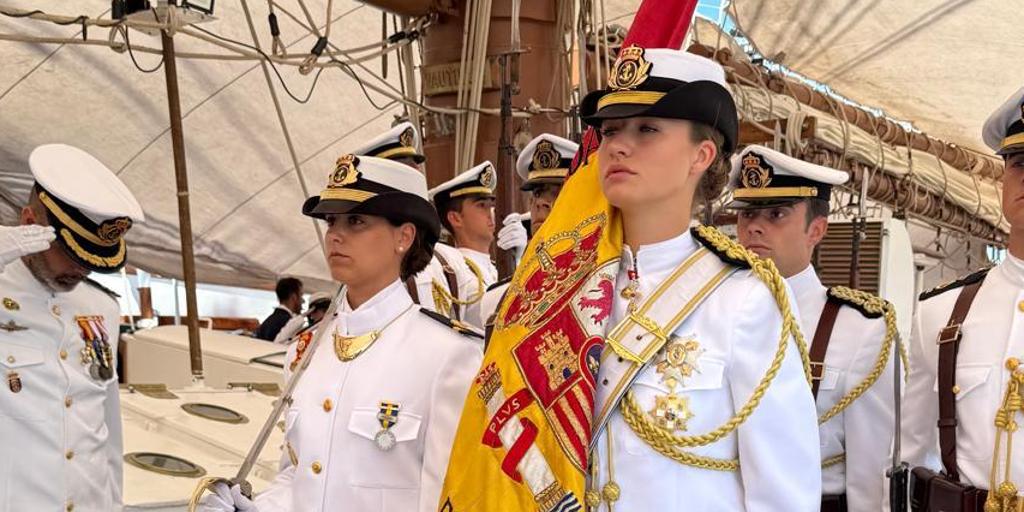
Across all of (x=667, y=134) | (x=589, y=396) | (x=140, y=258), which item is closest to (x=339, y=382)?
(x=589, y=396)

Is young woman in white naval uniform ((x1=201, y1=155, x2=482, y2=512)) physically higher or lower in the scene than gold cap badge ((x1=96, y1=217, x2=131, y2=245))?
lower

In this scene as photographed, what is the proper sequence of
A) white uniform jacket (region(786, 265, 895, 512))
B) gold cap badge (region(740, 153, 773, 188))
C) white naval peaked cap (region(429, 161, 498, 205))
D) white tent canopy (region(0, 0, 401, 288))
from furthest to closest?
white tent canopy (region(0, 0, 401, 288))
white naval peaked cap (region(429, 161, 498, 205))
gold cap badge (region(740, 153, 773, 188))
white uniform jacket (region(786, 265, 895, 512))

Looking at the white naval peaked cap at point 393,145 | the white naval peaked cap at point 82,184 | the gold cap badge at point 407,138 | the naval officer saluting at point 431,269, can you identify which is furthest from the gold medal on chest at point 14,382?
the gold cap badge at point 407,138

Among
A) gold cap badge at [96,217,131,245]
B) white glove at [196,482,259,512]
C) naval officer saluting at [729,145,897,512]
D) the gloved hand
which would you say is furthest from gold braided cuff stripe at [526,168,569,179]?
white glove at [196,482,259,512]

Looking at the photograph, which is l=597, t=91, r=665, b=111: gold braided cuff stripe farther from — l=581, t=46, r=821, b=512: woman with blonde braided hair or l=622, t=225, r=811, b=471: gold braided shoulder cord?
l=622, t=225, r=811, b=471: gold braided shoulder cord

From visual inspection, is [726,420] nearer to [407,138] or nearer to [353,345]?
[353,345]

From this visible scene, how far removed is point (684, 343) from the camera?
2100 millimetres

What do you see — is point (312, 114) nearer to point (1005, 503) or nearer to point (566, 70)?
point (566, 70)

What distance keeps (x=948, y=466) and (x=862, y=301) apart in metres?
0.59

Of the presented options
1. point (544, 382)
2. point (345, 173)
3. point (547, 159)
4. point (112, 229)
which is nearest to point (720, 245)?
point (544, 382)

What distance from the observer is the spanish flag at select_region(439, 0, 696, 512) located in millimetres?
2086

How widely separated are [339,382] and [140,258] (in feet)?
31.3

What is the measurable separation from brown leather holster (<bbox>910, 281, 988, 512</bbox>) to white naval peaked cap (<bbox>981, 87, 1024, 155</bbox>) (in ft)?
1.09

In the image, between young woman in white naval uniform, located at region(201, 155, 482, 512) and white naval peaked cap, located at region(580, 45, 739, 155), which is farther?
young woman in white naval uniform, located at region(201, 155, 482, 512)
